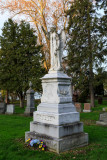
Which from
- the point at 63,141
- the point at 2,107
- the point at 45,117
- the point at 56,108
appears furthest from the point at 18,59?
the point at 63,141

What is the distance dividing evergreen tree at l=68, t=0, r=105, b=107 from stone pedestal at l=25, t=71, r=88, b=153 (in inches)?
579

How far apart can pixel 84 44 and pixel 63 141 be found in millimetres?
17996

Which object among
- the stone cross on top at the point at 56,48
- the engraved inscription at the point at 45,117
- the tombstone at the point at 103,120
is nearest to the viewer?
the engraved inscription at the point at 45,117

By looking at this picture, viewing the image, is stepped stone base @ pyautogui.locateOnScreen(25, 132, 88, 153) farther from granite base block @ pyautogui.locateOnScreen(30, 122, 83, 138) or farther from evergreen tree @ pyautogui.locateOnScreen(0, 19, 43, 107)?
evergreen tree @ pyautogui.locateOnScreen(0, 19, 43, 107)

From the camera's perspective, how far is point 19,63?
70.4ft

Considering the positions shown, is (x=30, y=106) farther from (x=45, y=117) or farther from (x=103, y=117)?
(x=45, y=117)

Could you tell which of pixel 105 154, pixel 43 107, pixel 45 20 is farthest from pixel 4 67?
pixel 105 154

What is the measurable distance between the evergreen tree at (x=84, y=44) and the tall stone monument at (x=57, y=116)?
14351 millimetres

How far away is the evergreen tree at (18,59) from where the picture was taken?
2075cm

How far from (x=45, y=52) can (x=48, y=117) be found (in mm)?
20733

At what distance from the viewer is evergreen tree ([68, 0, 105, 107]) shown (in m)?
20.2

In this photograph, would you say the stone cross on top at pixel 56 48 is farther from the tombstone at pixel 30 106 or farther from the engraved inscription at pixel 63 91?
the tombstone at pixel 30 106

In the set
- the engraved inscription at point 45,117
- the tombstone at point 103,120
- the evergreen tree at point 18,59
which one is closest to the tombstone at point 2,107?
the evergreen tree at point 18,59

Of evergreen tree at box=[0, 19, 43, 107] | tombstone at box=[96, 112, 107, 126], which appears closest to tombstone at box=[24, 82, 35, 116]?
evergreen tree at box=[0, 19, 43, 107]
